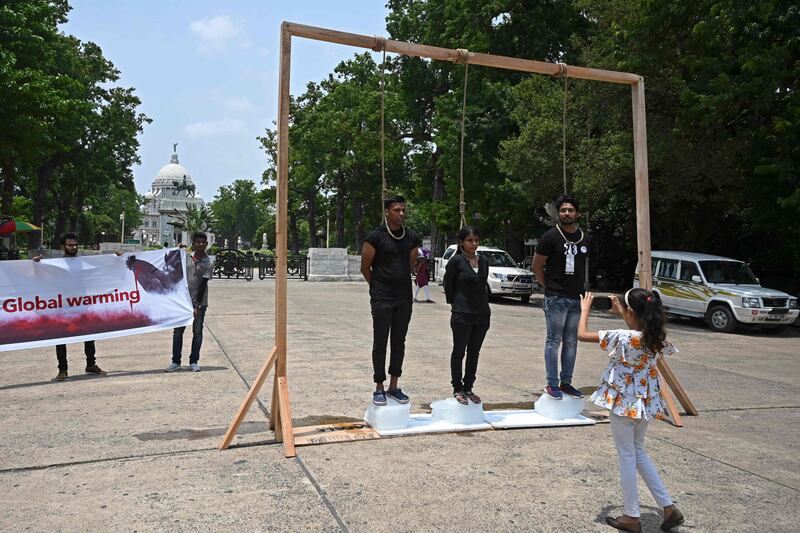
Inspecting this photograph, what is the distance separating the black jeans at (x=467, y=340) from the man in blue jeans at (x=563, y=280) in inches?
29.4

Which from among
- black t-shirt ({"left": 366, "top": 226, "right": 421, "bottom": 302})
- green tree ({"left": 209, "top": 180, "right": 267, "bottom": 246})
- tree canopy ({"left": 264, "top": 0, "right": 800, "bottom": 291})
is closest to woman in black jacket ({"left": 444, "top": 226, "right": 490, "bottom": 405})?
black t-shirt ({"left": 366, "top": 226, "right": 421, "bottom": 302})

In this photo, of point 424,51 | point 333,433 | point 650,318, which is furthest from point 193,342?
point 650,318

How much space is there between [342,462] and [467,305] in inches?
69.1

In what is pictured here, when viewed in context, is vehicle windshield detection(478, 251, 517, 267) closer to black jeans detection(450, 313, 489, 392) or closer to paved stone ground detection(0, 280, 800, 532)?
paved stone ground detection(0, 280, 800, 532)

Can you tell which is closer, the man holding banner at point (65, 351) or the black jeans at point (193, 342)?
the man holding banner at point (65, 351)

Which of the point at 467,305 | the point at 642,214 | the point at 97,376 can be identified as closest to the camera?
the point at 467,305

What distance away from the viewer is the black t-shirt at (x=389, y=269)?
5348 millimetres

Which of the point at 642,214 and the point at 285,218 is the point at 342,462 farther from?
the point at 642,214

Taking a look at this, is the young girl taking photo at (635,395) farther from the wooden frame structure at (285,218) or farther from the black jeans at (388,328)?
the wooden frame structure at (285,218)

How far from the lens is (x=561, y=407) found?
5.88 meters

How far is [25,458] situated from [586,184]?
16.9m

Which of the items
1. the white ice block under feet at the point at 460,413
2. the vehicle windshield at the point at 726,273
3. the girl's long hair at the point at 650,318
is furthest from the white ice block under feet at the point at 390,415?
the vehicle windshield at the point at 726,273

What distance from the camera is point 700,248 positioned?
2250 cm

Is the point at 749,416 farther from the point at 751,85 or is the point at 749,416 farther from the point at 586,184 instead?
the point at 586,184
